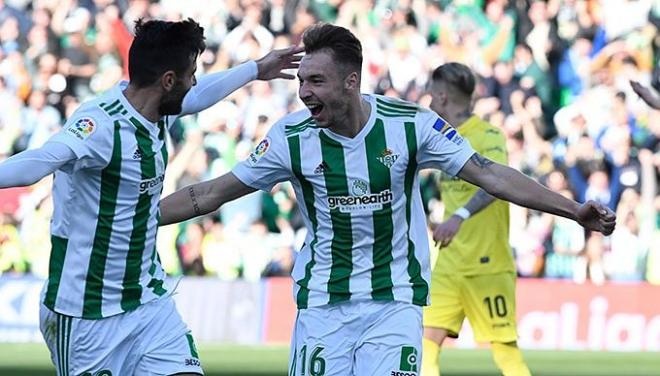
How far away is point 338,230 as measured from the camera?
24.7 feet

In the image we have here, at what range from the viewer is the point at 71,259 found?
7.54 meters

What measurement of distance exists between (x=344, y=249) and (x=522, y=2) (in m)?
14.5

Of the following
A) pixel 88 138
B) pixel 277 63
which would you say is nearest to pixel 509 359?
pixel 277 63

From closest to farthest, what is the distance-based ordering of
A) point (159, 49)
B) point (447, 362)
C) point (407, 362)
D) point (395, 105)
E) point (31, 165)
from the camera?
1. point (31, 165)
2. point (407, 362)
3. point (159, 49)
4. point (395, 105)
5. point (447, 362)

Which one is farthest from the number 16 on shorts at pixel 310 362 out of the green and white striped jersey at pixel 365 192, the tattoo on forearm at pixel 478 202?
the tattoo on forearm at pixel 478 202

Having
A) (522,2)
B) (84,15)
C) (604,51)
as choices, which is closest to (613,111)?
(604,51)

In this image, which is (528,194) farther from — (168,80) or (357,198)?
(168,80)

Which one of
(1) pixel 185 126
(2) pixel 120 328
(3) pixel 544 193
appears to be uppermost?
(1) pixel 185 126

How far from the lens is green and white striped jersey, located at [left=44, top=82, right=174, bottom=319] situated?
7.43 m

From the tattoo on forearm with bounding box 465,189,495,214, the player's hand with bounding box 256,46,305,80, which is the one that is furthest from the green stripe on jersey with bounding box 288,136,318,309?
the tattoo on forearm with bounding box 465,189,495,214

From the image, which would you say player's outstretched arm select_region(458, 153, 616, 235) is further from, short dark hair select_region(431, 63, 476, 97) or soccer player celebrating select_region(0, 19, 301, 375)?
short dark hair select_region(431, 63, 476, 97)

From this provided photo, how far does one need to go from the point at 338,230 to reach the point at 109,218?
110 cm

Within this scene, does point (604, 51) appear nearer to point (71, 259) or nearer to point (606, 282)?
point (606, 282)

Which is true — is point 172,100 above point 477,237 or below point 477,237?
below
